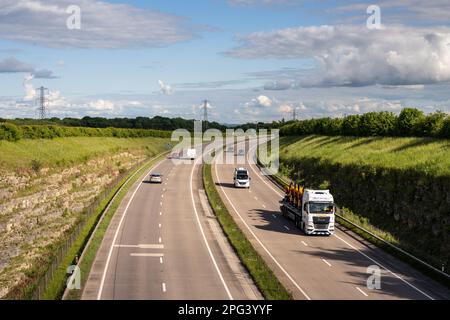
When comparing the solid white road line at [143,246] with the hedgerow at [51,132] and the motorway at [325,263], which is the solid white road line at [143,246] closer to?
the motorway at [325,263]

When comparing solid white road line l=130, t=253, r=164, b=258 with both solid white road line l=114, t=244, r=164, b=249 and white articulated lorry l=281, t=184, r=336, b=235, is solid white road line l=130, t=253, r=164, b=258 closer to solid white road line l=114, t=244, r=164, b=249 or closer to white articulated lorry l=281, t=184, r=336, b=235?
solid white road line l=114, t=244, r=164, b=249

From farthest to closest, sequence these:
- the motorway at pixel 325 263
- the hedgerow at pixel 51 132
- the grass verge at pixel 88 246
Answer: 1. the hedgerow at pixel 51 132
2. the motorway at pixel 325 263
3. the grass verge at pixel 88 246

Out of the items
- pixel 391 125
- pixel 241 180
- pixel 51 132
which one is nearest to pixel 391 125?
pixel 391 125

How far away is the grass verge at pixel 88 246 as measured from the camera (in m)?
29.8

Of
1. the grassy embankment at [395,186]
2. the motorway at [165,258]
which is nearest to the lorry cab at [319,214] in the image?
the grassy embankment at [395,186]

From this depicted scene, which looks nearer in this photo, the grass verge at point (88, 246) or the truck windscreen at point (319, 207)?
the grass verge at point (88, 246)

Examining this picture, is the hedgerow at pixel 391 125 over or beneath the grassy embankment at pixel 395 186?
over

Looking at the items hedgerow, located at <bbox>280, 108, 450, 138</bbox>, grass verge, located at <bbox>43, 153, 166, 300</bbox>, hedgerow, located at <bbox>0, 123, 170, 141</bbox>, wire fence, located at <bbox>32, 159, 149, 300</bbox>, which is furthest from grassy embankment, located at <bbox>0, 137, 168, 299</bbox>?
hedgerow, located at <bbox>280, 108, 450, 138</bbox>

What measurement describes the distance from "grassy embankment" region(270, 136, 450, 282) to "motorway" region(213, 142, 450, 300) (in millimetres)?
2708

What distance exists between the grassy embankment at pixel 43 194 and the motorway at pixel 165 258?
8.28 feet

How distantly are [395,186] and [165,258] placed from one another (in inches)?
1001

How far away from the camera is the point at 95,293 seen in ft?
96.0

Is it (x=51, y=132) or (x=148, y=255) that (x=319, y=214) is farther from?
(x=51, y=132)
